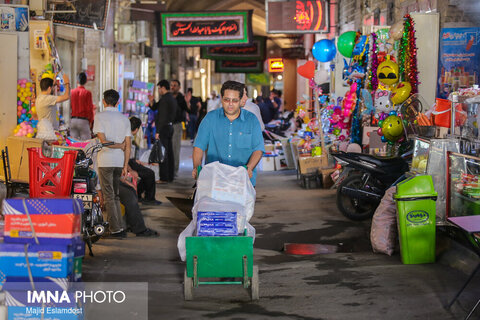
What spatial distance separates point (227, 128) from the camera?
6.45 m

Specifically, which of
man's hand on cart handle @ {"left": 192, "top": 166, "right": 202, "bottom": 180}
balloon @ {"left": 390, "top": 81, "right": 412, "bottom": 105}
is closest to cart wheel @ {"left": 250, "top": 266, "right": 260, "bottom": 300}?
man's hand on cart handle @ {"left": 192, "top": 166, "right": 202, "bottom": 180}


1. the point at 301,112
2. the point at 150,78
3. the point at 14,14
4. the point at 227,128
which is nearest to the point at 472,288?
the point at 227,128

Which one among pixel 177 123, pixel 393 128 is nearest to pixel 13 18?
pixel 177 123

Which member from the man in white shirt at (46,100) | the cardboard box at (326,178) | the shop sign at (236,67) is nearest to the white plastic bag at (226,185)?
the man in white shirt at (46,100)

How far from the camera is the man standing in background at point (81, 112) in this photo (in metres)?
13.5

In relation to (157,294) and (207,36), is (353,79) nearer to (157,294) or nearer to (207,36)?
(207,36)

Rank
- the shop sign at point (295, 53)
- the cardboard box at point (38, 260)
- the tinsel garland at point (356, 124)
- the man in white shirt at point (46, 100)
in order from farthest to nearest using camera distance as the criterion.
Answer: the shop sign at point (295, 53), the tinsel garland at point (356, 124), the man in white shirt at point (46, 100), the cardboard box at point (38, 260)

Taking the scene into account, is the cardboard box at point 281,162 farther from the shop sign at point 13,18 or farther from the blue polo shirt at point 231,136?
the blue polo shirt at point 231,136

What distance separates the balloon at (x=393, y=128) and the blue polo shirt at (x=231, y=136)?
4323mm

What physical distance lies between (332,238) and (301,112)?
709 centimetres

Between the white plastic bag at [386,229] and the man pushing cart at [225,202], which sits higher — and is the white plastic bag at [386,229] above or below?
below

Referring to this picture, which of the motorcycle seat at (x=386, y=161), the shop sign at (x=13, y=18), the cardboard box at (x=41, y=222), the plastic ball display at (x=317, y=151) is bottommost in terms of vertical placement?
the plastic ball display at (x=317, y=151)

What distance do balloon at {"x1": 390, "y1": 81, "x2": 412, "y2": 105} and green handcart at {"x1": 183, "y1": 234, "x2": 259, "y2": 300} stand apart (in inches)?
223

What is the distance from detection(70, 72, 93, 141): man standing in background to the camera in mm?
13539
